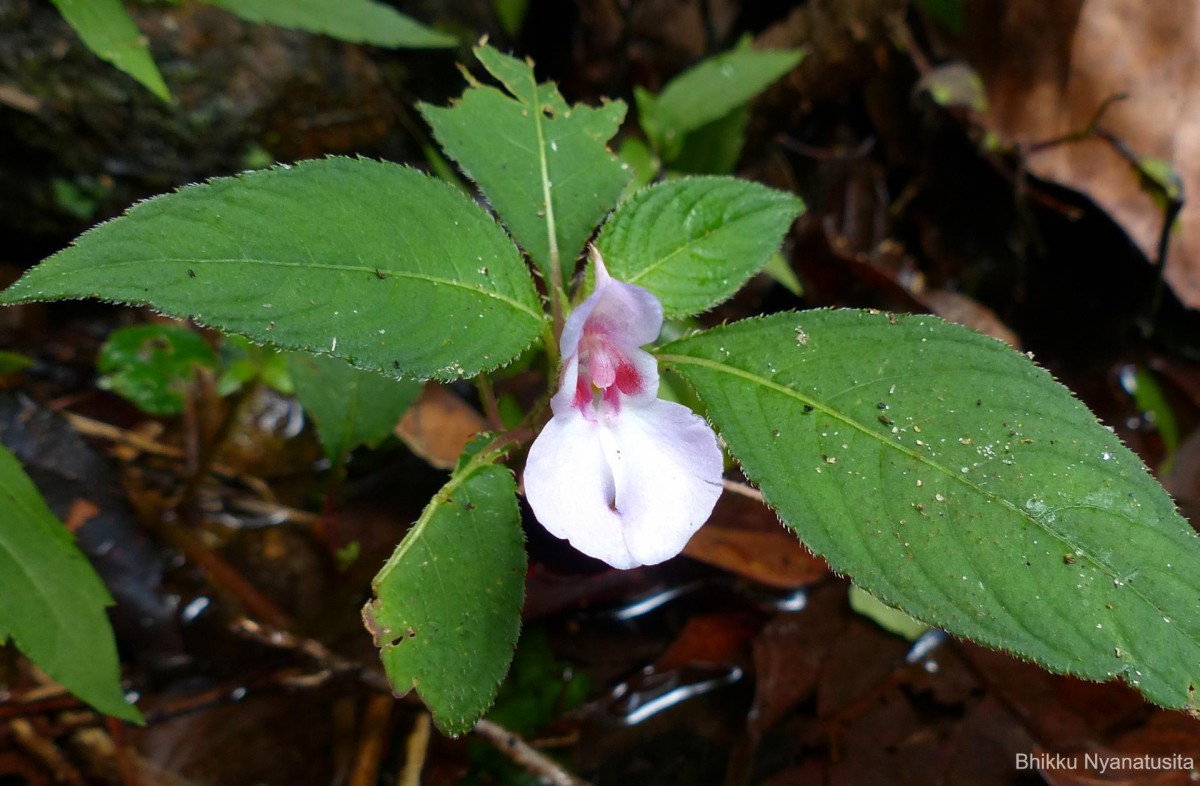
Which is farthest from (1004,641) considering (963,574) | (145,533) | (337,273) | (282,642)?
(145,533)

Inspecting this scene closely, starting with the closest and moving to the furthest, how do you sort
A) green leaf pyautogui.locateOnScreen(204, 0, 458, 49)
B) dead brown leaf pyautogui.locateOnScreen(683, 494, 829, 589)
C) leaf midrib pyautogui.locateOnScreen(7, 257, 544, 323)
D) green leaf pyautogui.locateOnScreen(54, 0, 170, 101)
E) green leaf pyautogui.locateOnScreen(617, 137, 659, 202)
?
leaf midrib pyautogui.locateOnScreen(7, 257, 544, 323) → green leaf pyautogui.locateOnScreen(54, 0, 170, 101) → green leaf pyautogui.locateOnScreen(204, 0, 458, 49) → dead brown leaf pyautogui.locateOnScreen(683, 494, 829, 589) → green leaf pyautogui.locateOnScreen(617, 137, 659, 202)

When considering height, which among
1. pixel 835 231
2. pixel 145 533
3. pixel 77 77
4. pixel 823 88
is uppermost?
pixel 77 77

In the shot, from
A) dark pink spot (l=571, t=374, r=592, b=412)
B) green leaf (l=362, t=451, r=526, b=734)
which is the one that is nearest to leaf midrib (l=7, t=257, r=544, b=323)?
dark pink spot (l=571, t=374, r=592, b=412)

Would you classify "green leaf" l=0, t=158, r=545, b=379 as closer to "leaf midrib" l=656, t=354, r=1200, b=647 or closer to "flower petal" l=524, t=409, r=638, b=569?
"flower petal" l=524, t=409, r=638, b=569

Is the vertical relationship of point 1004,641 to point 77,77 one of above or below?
below

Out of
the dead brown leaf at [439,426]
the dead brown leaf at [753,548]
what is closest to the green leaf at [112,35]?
the dead brown leaf at [439,426]

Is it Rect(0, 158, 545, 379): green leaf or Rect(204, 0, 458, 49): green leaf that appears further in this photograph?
Rect(204, 0, 458, 49): green leaf

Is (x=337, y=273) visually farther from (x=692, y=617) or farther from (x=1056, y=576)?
(x=692, y=617)

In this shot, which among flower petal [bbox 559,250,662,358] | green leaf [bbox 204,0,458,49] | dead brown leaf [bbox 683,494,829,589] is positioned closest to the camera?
flower petal [bbox 559,250,662,358]
